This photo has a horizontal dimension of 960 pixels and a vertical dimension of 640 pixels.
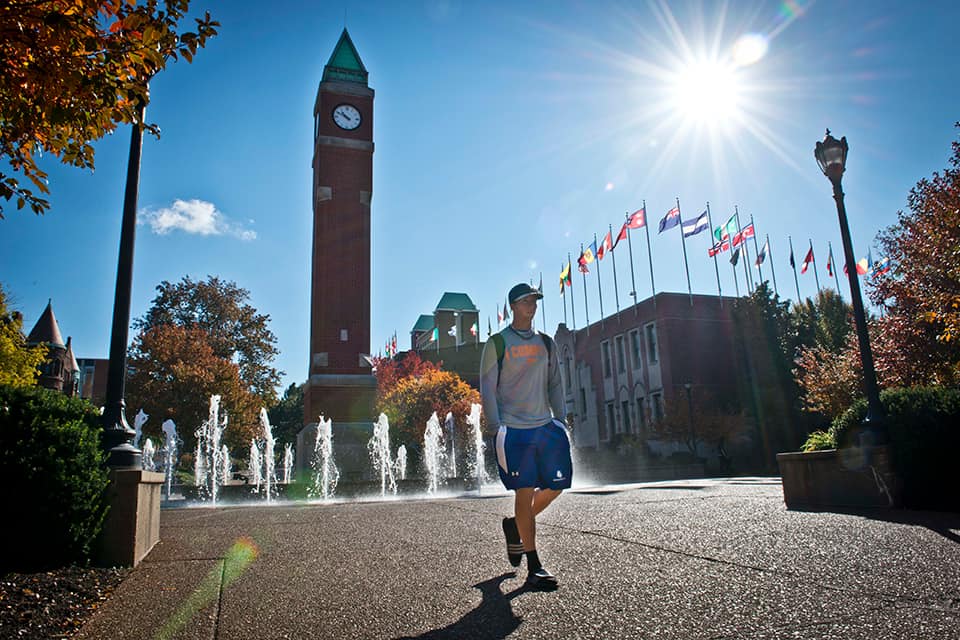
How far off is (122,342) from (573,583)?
4463mm

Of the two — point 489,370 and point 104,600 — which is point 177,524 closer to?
point 104,600

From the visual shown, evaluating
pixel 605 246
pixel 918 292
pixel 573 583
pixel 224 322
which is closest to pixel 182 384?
pixel 224 322

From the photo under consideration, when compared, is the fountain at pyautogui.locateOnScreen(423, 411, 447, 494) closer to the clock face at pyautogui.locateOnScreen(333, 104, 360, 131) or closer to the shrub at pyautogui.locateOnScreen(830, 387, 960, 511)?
→ the clock face at pyautogui.locateOnScreen(333, 104, 360, 131)

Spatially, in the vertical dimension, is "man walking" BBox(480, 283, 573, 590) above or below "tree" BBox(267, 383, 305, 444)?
below

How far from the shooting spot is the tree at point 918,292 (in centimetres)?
1580

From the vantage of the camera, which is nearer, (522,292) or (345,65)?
(522,292)

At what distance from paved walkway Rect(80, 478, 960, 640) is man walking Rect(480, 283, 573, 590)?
422 mm

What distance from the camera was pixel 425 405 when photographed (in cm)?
3862

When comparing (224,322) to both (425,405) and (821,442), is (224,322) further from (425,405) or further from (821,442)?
(821,442)

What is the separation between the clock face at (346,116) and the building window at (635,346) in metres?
21.5

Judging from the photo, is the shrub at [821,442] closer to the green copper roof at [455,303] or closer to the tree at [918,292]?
the tree at [918,292]

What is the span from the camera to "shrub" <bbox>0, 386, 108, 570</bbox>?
162 inches

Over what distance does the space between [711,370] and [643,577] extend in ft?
128

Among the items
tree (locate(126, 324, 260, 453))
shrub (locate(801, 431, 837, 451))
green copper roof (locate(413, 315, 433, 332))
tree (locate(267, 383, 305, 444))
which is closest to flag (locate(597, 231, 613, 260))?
tree (locate(126, 324, 260, 453))
